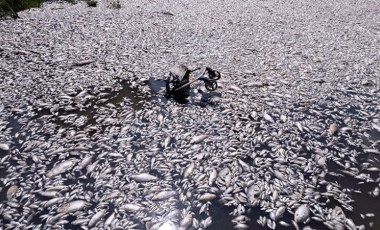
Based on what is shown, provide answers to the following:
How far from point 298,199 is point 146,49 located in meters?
9.82

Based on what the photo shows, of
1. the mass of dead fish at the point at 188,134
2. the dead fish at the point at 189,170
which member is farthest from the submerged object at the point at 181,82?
the dead fish at the point at 189,170

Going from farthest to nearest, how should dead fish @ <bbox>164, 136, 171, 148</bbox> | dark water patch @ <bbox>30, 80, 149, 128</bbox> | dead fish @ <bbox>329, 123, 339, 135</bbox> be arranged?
dark water patch @ <bbox>30, 80, 149, 128</bbox>, dead fish @ <bbox>329, 123, 339, 135</bbox>, dead fish @ <bbox>164, 136, 171, 148</bbox>

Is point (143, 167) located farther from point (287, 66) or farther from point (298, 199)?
point (287, 66)

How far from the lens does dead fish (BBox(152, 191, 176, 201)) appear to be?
5.63 meters

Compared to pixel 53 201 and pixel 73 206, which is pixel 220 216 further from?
pixel 53 201

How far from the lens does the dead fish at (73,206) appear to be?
530 cm

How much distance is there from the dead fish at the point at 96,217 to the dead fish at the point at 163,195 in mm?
990

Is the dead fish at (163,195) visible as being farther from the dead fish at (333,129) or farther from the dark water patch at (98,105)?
the dead fish at (333,129)

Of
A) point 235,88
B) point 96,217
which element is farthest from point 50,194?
point 235,88

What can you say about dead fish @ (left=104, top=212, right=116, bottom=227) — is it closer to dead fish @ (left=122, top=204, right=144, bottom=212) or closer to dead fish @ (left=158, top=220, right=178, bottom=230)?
dead fish @ (left=122, top=204, right=144, bottom=212)

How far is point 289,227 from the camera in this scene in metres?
5.10

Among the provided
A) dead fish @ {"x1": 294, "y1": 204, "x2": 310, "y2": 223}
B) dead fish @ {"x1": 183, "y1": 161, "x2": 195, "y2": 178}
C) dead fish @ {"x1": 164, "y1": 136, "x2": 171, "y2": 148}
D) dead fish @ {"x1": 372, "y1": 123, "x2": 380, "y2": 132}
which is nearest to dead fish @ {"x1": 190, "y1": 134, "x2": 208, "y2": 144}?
dead fish @ {"x1": 164, "y1": 136, "x2": 171, "y2": 148}

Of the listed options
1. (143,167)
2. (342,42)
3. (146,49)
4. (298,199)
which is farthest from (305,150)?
(342,42)

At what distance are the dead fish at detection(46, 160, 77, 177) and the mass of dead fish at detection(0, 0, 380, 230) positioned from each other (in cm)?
3
